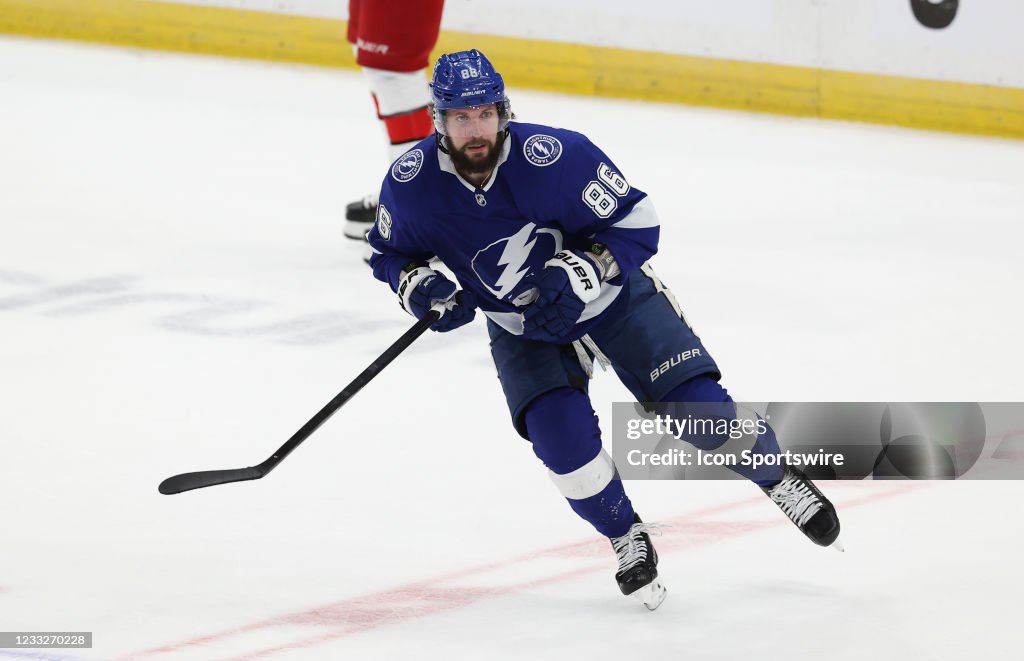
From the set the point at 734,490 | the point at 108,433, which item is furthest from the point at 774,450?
the point at 108,433

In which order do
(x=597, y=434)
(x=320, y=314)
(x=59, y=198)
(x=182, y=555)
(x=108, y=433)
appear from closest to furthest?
(x=597, y=434), (x=182, y=555), (x=108, y=433), (x=320, y=314), (x=59, y=198)

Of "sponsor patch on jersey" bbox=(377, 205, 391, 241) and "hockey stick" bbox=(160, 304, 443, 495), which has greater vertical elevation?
"sponsor patch on jersey" bbox=(377, 205, 391, 241)

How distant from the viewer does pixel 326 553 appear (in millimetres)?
3330

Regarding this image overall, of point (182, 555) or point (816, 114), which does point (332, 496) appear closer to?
point (182, 555)

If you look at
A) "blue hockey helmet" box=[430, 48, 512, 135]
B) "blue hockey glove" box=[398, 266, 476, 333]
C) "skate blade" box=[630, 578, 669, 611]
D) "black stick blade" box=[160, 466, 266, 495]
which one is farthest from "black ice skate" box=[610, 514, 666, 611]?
"blue hockey helmet" box=[430, 48, 512, 135]

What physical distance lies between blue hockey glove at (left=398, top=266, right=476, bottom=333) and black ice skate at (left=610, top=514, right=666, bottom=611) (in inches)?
20.0

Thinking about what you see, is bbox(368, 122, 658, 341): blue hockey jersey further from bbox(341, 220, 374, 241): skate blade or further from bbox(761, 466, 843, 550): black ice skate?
bbox(341, 220, 374, 241): skate blade

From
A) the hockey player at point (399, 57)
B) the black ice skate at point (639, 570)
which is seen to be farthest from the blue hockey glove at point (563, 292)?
the hockey player at point (399, 57)

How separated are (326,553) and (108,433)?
949mm

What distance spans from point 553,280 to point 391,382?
60.7 inches

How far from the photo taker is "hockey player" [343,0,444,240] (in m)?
5.36

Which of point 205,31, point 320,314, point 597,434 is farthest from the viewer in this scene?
point 205,31

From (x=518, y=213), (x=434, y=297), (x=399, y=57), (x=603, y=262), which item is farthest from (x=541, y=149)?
(x=399, y=57)

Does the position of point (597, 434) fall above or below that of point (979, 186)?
above
